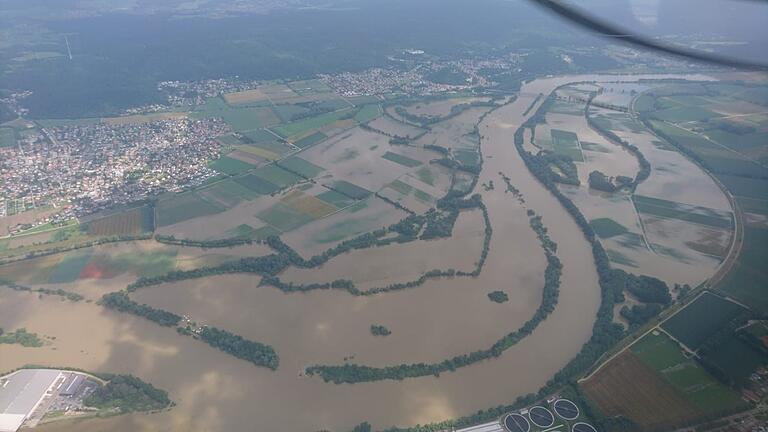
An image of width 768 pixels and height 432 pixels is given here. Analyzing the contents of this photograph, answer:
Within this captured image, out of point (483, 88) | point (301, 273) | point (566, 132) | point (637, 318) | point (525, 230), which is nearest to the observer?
point (637, 318)

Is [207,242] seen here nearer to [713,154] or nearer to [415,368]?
[415,368]

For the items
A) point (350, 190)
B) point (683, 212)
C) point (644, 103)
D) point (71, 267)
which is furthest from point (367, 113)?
point (71, 267)

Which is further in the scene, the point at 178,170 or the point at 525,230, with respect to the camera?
the point at 178,170

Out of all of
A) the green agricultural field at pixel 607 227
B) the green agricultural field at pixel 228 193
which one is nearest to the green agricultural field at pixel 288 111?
the green agricultural field at pixel 228 193

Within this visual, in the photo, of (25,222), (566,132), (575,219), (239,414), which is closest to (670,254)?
(575,219)

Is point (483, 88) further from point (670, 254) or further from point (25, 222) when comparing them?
point (25, 222)

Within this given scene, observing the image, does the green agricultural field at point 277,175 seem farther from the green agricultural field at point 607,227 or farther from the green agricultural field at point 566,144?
the green agricultural field at point 566,144
